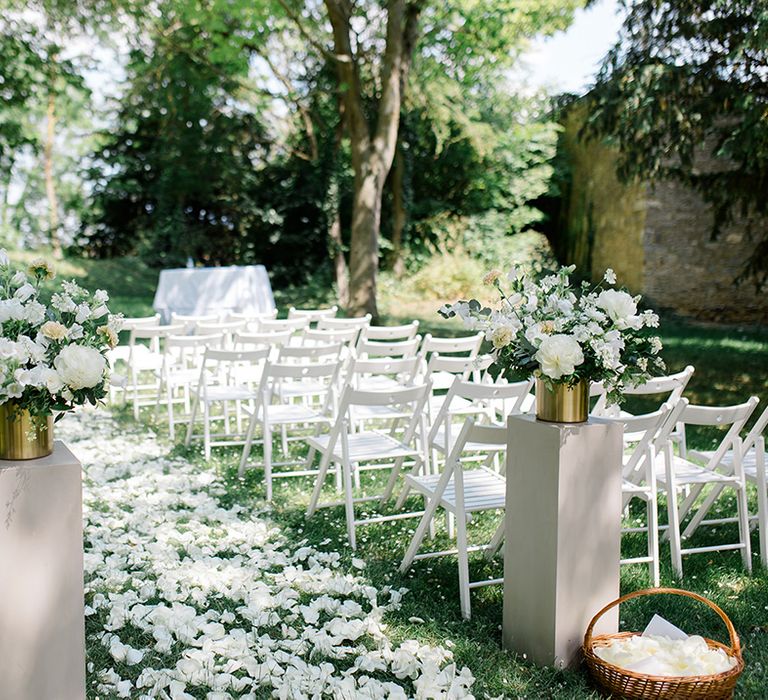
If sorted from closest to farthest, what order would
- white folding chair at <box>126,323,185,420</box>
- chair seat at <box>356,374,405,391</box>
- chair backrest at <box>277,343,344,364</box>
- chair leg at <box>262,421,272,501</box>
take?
chair leg at <box>262,421,272,501</box>
chair backrest at <box>277,343,344,364</box>
chair seat at <box>356,374,405,391</box>
white folding chair at <box>126,323,185,420</box>

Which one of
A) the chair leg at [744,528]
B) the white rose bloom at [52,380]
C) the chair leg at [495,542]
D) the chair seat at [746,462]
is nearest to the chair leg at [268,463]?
the chair leg at [495,542]

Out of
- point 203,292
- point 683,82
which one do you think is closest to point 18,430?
point 683,82

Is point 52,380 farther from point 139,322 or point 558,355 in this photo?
point 139,322

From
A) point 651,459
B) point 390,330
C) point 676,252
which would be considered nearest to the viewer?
point 651,459

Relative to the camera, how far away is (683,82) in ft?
29.5

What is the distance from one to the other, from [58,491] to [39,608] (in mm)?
325

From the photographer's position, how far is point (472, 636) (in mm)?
3445

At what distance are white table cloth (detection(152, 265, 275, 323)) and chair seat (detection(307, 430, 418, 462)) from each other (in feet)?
26.7

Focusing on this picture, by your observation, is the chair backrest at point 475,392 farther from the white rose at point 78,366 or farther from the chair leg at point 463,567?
the white rose at point 78,366

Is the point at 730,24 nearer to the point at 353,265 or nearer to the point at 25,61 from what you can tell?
the point at 353,265

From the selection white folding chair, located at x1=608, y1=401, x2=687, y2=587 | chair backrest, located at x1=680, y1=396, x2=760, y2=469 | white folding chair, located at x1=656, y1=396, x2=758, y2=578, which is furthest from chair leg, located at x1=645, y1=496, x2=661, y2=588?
chair backrest, located at x1=680, y1=396, x2=760, y2=469

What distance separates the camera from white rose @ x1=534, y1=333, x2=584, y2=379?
2.97 m

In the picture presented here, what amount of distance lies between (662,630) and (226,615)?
65.0 inches

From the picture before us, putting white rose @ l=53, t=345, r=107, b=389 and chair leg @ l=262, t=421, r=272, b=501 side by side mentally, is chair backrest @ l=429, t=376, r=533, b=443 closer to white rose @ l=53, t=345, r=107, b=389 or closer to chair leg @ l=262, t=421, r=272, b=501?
chair leg @ l=262, t=421, r=272, b=501
